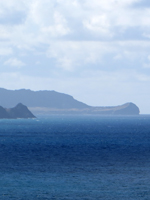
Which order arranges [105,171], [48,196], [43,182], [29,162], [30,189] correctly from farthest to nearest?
[29,162] < [105,171] < [43,182] < [30,189] < [48,196]

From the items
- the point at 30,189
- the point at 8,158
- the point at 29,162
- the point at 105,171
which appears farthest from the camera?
the point at 8,158

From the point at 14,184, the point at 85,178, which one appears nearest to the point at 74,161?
the point at 85,178

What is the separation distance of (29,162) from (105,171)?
1684 cm

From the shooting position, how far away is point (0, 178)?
6256 cm

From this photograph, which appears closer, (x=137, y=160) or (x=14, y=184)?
(x=14, y=184)

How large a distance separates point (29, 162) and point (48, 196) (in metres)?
29.9

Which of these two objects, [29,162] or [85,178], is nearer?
[85,178]

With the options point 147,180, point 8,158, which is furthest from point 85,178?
point 8,158

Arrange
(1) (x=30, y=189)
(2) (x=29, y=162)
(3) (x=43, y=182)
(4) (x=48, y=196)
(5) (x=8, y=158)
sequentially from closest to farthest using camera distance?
(4) (x=48, y=196), (1) (x=30, y=189), (3) (x=43, y=182), (2) (x=29, y=162), (5) (x=8, y=158)

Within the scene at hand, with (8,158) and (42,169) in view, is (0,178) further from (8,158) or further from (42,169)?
(8,158)

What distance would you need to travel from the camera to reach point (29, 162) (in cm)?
8112

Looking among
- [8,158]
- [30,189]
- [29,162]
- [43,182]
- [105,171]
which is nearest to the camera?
[30,189]

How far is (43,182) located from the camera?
2361 inches

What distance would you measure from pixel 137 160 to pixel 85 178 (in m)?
25.3
